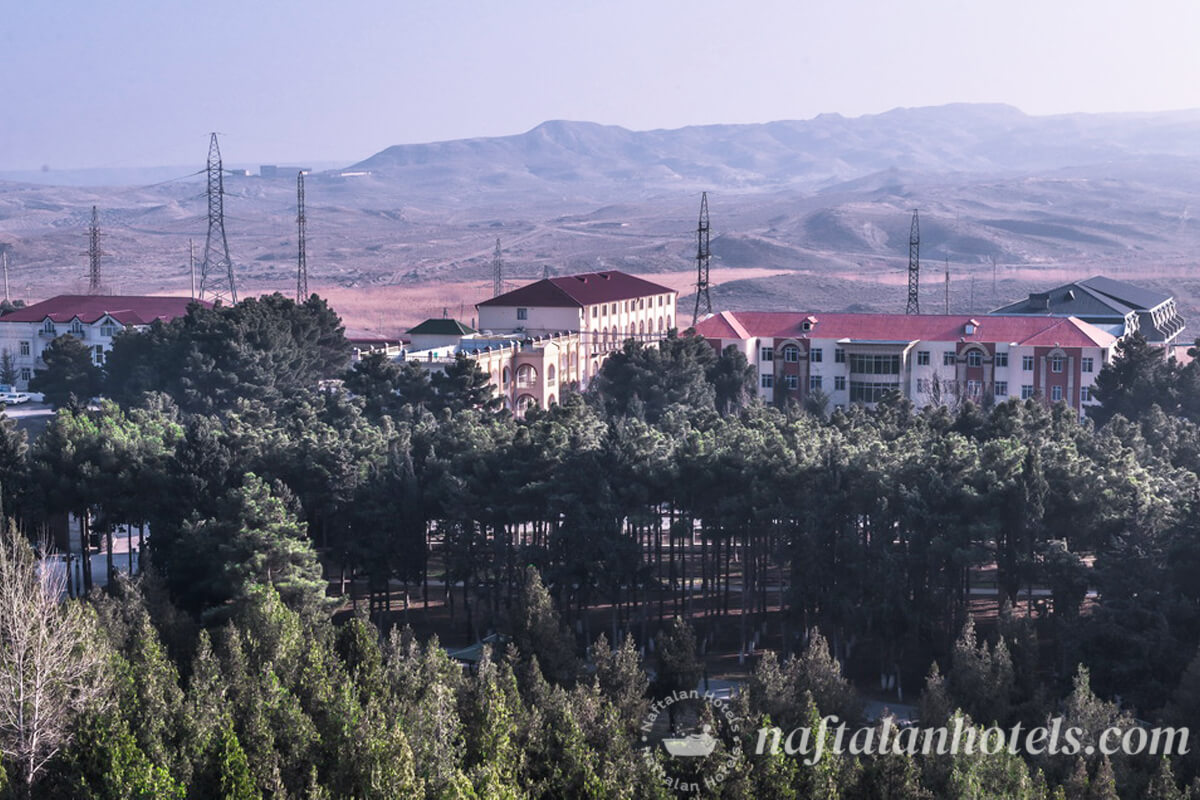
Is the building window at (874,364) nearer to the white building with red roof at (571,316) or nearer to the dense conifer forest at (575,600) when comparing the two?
the white building with red roof at (571,316)

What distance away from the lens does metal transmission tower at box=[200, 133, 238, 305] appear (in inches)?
2740

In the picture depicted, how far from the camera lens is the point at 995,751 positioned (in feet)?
64.3

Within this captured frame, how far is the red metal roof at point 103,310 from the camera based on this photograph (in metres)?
62.6

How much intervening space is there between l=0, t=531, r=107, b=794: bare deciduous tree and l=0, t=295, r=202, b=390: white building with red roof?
41545 mm

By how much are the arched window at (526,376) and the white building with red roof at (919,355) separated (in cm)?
687

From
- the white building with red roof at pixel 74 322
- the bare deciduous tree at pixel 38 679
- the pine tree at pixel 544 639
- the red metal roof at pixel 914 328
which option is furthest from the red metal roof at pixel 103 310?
the bare deciduous tree at pixel 38 679

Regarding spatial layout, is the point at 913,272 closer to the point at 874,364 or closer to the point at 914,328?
the point at 914,328

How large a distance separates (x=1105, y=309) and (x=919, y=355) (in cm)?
1215

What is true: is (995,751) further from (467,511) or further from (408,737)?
(467,511)

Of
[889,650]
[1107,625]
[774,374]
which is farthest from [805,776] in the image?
[774,374]

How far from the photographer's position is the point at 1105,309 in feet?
205

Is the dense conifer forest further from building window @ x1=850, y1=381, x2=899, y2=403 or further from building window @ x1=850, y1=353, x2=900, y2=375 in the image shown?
building window @ x1=850, y1=381, x2=899, y2=403

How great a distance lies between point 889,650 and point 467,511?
9316mm

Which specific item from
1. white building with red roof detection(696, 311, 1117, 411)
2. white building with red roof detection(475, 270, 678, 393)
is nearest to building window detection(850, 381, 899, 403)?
white building with red roof detection(696, 311, 1117, 411)
